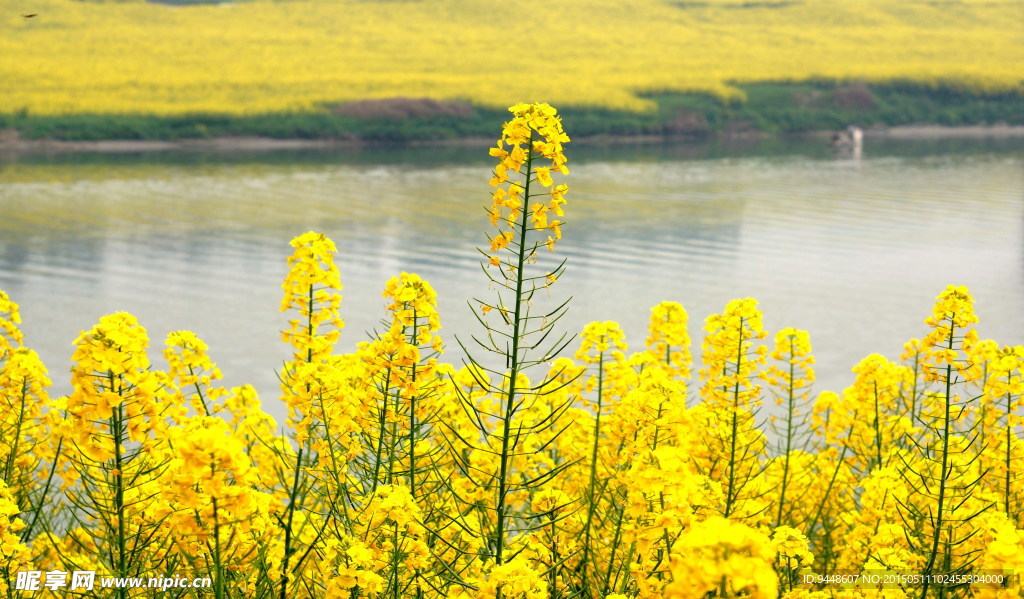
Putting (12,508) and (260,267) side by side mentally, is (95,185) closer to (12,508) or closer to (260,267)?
(260,267)

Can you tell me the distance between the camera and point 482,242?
19.0 metres

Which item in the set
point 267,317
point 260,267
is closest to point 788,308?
point 267,317

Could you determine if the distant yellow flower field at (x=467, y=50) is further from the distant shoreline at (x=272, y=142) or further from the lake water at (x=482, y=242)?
the lake water at (x=482, y=242)

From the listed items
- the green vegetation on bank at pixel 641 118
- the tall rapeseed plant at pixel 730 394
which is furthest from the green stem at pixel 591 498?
the green vegetation on bank at pixel 641 118

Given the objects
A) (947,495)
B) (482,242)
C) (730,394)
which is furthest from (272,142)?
(947,495)

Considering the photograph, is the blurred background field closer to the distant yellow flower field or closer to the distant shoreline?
the distant yellow flower field

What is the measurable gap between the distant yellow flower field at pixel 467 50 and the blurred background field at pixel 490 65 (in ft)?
0.59

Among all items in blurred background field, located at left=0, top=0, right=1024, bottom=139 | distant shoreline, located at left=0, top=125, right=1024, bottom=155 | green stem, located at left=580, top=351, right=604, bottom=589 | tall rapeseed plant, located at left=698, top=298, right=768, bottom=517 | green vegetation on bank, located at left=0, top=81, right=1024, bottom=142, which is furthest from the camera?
blurred background field, located at left=0, top=0, right=1024, bottom=139

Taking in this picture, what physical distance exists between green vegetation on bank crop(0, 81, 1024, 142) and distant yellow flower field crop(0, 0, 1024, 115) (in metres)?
1.08

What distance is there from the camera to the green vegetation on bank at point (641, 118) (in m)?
40.6

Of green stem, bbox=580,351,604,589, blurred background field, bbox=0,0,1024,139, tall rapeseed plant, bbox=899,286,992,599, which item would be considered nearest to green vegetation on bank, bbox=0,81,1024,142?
blurred background field, bbox=0,0,1024,139

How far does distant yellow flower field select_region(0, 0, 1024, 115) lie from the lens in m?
47.4

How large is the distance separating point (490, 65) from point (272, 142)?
20.0 meters

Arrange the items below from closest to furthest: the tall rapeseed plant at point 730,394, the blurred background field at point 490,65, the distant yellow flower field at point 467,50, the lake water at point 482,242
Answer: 1. the tall rapeseed plant at point 730,394
2. the lake water at point 482,242
3. the blurred background field at point 490,65
4. the distant yellow flower field at point 467,50
